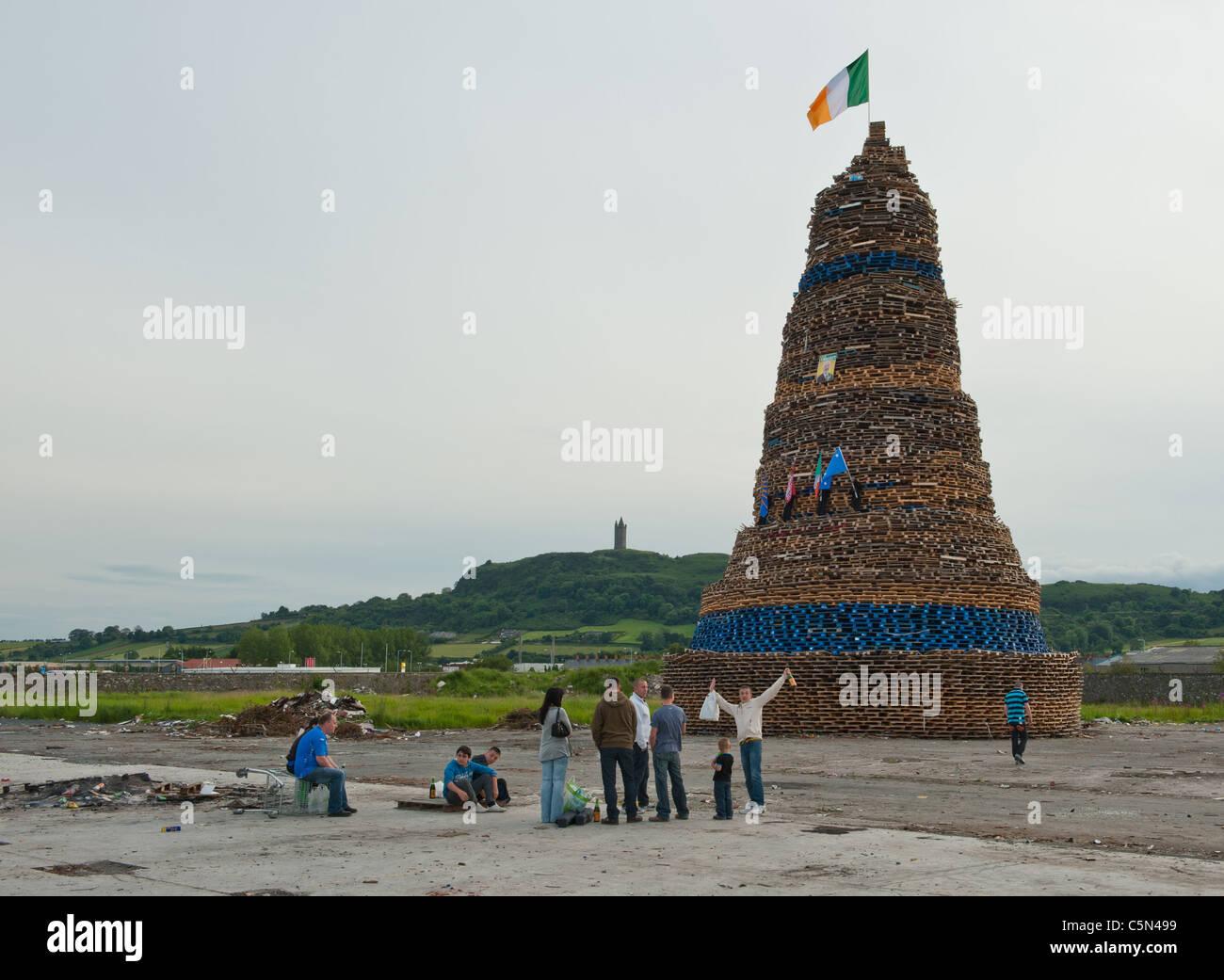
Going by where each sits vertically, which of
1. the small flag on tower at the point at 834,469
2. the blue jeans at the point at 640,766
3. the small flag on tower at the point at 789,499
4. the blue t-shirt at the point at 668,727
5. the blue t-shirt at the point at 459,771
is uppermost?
the small flag on tower at the point at 834,469

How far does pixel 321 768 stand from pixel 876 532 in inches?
701

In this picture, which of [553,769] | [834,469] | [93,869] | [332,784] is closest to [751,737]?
[553,769]

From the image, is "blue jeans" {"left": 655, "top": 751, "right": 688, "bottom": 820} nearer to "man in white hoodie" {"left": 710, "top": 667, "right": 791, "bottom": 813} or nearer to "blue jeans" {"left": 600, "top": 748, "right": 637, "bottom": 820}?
"blue jeans" {"left": 600, "top": 748, "right": 637, "bottom": 820}

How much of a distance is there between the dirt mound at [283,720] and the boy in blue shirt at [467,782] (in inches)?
641

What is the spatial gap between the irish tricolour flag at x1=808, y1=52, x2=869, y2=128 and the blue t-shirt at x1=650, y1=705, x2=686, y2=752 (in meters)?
23.1

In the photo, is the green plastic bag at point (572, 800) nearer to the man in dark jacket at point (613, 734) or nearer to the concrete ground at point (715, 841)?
the man in dark jacket at point (613, 734)

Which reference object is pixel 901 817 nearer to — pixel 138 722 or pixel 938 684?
pixel 938 684

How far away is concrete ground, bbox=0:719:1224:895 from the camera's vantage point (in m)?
8.09

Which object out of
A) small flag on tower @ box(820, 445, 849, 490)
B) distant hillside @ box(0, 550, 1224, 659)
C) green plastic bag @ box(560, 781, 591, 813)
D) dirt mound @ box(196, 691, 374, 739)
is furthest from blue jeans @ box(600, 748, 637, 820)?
distant hillside @ box(0, 550, 1224, 659)

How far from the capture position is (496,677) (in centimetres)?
6419

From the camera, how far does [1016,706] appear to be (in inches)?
768

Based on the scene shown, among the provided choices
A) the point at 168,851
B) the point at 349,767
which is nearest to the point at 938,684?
the point at 349,767

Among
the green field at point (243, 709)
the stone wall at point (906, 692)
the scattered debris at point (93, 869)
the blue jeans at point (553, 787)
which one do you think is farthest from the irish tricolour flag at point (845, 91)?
the scattered debris at point (93, 869)

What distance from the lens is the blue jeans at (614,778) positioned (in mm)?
11641
